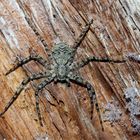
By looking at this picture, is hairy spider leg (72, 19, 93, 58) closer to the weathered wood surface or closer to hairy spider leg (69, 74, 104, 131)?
the weathered wood surface

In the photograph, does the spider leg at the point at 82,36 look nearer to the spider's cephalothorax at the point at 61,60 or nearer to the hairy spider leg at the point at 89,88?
the spider's cephalothorax at the point at 61,60

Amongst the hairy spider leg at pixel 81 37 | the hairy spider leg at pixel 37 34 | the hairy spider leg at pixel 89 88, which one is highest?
the hairy spider leg at pixel 37 34

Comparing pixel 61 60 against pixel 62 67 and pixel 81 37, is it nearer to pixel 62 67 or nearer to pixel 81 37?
pixel 62 67

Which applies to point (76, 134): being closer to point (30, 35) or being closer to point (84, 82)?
point (84, 82)

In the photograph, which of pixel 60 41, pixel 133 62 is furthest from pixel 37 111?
pixel 133 62

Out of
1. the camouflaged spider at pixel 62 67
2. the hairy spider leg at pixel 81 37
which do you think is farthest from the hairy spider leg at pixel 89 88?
the hairy spider leg at pixel 81 37
